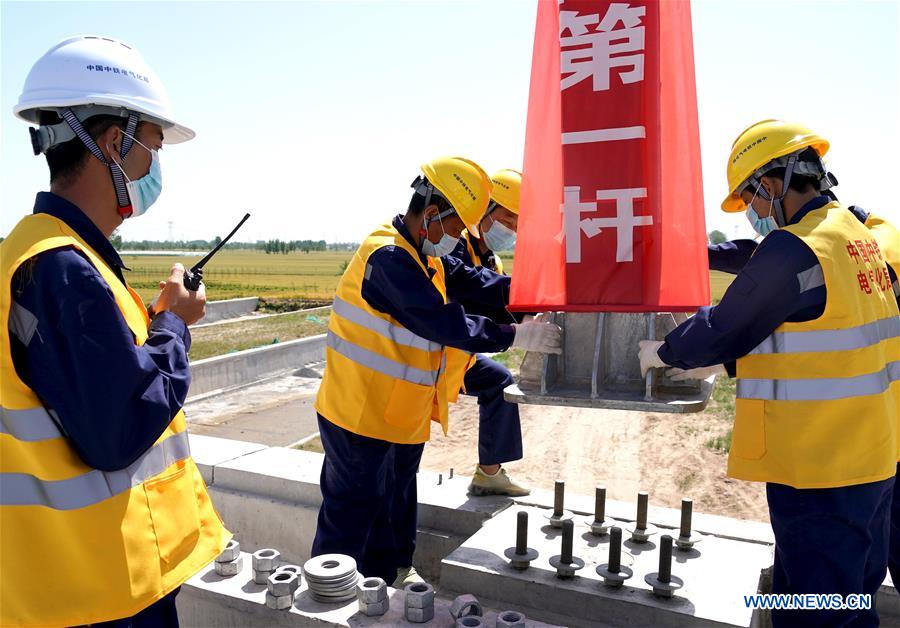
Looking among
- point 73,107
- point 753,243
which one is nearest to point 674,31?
point 753,243

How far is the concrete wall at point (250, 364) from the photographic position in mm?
10914

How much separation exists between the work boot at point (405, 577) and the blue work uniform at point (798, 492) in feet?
6.24

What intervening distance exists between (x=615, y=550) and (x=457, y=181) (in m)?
1.96

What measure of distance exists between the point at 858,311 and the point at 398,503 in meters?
2.52

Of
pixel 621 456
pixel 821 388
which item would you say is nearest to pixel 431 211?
pixel 821 388

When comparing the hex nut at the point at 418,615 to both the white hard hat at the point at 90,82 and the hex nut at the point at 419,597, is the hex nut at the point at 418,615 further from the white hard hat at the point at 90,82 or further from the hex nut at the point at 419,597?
the white hard hat at the point at 90,82

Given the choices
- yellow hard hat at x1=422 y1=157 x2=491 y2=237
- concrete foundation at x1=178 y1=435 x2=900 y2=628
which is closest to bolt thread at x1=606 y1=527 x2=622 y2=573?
concrete foundation at x1=178 y1=435 x2=900 y2=628

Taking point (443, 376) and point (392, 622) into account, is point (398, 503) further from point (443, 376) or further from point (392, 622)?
point (392, 622)

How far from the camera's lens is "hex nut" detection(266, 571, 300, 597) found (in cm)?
273

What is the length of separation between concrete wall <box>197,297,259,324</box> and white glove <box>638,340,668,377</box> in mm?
19120

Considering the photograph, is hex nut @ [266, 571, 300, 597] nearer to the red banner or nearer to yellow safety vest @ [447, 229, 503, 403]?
yellow safety vest @ [447, 229, 503, 403]

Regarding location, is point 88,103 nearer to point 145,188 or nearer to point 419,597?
point 145,188

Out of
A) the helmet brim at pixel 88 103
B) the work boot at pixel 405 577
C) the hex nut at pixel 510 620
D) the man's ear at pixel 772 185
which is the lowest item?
the work boot at pixel 405 577

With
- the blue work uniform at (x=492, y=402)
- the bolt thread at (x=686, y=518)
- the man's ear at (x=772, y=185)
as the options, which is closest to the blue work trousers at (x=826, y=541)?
the bolt thread at (x=686, y=518)
